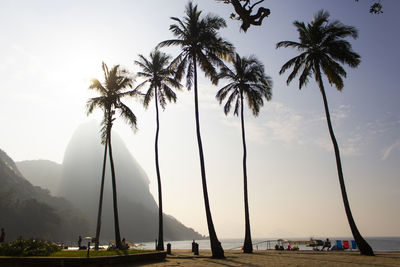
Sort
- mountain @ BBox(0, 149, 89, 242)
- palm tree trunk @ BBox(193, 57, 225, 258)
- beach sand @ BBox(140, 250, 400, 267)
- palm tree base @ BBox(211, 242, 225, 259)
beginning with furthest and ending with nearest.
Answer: mountain @ BBox(0, 149, 89, 242) < palm tree trunk @ BBox(193, 57, 225, 258) < palm tree base @ BBox(211, 242, 225, 259) < beach sand @ BBox(140, 250, 400, 267)

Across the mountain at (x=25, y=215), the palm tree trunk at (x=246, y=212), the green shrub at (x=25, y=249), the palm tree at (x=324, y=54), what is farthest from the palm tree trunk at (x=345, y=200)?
the mountain at (x=25, y=215)

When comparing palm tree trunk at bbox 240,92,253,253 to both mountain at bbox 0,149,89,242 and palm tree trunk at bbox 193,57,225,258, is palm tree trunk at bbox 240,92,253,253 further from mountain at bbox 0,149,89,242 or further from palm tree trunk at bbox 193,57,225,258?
mountain at bbox 0,149,89,242

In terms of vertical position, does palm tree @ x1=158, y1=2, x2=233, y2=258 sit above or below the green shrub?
above

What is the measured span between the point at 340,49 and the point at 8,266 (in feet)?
84.8

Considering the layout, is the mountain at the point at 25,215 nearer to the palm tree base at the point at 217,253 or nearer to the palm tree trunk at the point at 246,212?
the palm tree trunk at the point at 246,212

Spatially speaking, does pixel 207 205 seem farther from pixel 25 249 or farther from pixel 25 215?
pixel 25 215

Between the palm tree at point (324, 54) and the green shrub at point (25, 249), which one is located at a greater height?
the palm tree at point (324, 54)

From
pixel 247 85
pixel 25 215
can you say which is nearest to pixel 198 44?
pixel 247 85

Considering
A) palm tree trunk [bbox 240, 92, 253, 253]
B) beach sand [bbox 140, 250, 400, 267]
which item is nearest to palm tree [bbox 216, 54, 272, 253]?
palm tree trunk [bbox 240, 92, 253, 253]

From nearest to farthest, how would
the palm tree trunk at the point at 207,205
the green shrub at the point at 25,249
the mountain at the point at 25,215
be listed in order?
the green shrub at the point at 25,249
the palm tree trunk at the point at 207,205
the mountain at the point at 25,215

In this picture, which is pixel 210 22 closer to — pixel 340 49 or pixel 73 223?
pixel 340 49

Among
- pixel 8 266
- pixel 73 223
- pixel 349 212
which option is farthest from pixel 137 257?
pixel 73 223

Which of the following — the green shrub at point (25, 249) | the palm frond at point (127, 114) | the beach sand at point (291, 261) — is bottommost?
the beach sand at point (291, 261)

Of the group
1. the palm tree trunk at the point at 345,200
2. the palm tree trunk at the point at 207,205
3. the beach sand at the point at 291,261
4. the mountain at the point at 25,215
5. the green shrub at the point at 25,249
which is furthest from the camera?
the mountain at the point at 25,215
